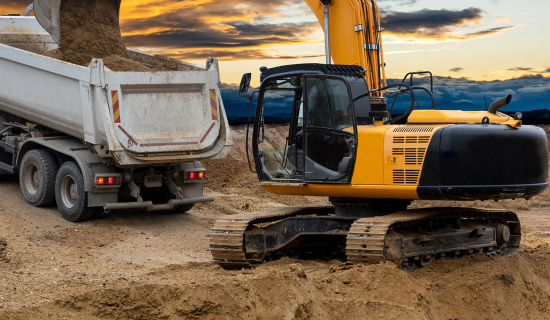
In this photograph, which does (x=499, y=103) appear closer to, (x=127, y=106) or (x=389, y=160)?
(x=389, y=160)

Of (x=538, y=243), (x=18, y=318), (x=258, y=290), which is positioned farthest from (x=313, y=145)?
(x=538, y=243)

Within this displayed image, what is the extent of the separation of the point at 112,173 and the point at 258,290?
513 cm

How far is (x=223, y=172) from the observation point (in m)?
19.1

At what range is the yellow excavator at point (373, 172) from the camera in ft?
24.6

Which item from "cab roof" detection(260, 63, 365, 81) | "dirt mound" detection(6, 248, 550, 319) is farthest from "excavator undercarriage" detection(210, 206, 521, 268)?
"cab roof" detection(260, 63, 365, 81)

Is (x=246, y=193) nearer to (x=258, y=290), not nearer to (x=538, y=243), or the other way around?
(x=538, y=243)

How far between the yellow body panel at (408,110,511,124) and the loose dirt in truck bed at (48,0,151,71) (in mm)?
5110

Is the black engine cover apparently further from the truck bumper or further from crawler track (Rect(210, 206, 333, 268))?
the truck bumper

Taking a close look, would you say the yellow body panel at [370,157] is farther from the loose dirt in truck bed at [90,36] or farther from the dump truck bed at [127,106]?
the loose dirt in truck bed at [90,36]

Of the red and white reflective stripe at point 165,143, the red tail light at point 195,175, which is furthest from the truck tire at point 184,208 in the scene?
the red and white reflective stripe at point 165,143

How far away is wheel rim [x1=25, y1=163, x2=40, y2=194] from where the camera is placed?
12.1 metres

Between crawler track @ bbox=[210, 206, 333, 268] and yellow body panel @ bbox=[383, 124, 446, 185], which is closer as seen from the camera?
yellow body panel @ bbox=[383, 124, 446, 185]

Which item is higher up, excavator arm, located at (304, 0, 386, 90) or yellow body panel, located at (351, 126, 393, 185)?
excavator arm, located at (304, 0, 386, 90)

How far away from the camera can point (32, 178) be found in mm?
A: 12273
